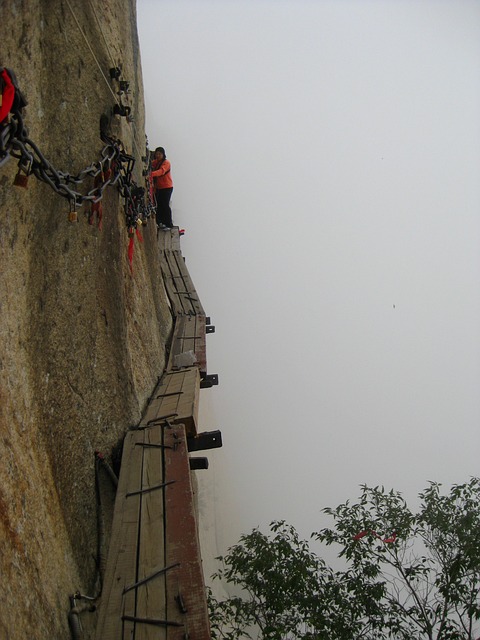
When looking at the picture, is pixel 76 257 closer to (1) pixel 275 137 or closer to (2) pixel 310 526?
(2) pixel 310 526

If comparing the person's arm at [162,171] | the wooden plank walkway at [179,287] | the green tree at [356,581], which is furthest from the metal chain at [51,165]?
the person's arm at [162,171]

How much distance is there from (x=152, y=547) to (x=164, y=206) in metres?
6.64

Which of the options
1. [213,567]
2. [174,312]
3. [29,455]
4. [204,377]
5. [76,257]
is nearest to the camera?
[29,455]

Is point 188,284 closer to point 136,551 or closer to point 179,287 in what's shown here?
point 179,287

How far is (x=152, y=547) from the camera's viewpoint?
2.76 metres

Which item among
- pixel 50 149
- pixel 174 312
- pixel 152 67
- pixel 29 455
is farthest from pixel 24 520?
pixel 152 67

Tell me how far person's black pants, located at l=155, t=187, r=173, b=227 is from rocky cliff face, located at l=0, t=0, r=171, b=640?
162 inches

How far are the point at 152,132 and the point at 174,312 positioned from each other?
481 centimetres

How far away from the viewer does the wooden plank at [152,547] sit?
2396 millimetres

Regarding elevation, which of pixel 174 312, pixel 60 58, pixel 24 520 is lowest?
pixel 24 520

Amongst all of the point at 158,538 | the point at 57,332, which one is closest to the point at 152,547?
the point at 158,538

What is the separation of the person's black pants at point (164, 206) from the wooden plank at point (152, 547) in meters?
5.65

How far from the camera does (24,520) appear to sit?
2.46 metres

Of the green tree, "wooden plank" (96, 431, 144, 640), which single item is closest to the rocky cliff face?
"wooden plank" (96, 431, 144, 640)
